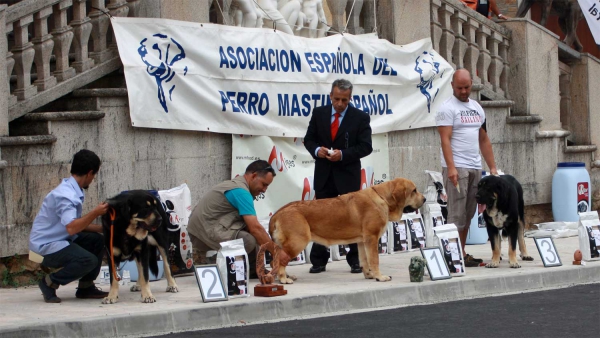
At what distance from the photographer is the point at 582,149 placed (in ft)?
54.2

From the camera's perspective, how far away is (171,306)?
884 cm

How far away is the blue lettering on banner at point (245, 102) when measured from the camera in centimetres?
1220

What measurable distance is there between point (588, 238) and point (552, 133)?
14.9 feet

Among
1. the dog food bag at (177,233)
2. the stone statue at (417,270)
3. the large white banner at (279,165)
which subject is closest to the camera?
the stone statue at (417,270)

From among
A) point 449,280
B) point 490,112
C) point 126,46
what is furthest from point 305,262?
point 490,112

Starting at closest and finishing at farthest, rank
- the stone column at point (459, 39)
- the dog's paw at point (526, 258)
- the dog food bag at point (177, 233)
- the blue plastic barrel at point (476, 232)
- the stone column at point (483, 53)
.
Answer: the dog food bag at point (177, 233), the dog's paw at point (526, 258), the blue plastic barrel at point (476, 232), the stone column at point (459, 39), the stone column at point (483, 53)

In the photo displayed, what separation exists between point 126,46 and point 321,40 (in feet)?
9.66

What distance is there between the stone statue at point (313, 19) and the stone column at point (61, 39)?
3.44 metres

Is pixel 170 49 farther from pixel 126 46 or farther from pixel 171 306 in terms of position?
pixel 171 306

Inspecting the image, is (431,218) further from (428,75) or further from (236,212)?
(236,212)

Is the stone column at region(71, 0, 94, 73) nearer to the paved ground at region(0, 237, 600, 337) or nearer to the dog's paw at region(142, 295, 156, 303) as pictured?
the paved ground at region(0, 237, 600, 337)

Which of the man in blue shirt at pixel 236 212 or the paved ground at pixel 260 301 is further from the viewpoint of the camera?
the man in blue shirt at pixel 236 212

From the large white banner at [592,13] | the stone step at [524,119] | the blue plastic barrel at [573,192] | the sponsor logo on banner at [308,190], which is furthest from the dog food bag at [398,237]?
the large white banner at [592,13]

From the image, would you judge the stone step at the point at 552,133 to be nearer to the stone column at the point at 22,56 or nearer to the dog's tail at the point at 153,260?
the dog's tail at the point at 153,260
